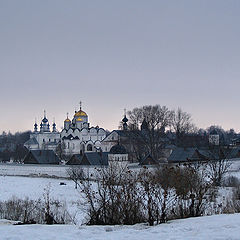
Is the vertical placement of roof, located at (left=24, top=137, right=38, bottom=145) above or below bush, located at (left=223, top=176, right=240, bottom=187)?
above

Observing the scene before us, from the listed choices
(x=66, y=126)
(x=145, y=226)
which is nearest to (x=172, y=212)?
(x=145, y=226)

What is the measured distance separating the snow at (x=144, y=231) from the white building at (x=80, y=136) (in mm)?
51315

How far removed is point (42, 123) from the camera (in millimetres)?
77688

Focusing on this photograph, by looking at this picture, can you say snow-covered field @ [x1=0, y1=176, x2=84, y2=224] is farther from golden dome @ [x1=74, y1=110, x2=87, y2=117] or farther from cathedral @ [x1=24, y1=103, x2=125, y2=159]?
golden dome @ [x1=74, y1=110, x2=87, y2=117]

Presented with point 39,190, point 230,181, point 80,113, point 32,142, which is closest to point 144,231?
point 39,190

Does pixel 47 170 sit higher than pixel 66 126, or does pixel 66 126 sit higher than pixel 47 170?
pixel 66 126

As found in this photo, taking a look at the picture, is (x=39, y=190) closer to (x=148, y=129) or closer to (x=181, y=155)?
(x=181, y=155)

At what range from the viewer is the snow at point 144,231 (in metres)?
8.11

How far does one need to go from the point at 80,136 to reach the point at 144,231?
182ft

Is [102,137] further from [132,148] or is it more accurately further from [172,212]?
[172,212]

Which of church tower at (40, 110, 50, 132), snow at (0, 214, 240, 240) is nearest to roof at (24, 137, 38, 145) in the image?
church tower at (40, 110, 50, 132)

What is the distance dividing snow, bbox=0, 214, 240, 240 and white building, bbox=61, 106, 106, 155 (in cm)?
5132

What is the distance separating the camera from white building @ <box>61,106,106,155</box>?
Result: 62219 mm

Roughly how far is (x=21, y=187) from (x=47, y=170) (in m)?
7.30
